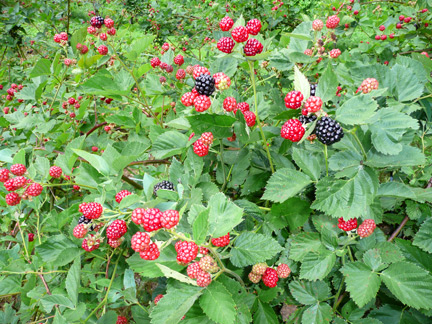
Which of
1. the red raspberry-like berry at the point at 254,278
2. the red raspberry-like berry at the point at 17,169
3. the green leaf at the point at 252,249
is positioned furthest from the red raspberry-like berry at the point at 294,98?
the red raspberry-like berry at the point at 17,169

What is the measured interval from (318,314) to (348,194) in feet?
1.71

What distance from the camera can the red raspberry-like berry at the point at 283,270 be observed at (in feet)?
3.48

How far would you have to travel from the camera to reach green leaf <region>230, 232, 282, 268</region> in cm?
89

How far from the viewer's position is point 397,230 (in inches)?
47.4

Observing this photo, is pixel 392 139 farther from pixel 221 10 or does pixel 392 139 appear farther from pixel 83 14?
pixel 83 14

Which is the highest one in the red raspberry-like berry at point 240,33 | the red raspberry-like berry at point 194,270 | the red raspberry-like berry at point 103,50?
the red raspberry-like berry at point 240,33

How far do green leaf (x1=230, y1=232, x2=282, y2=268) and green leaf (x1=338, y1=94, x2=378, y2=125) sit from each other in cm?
41

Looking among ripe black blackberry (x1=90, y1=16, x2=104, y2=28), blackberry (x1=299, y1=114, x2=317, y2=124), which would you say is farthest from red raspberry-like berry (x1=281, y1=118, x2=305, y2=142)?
ripe black blackberry (x1=90, y1=16, x2=104, y2=28)

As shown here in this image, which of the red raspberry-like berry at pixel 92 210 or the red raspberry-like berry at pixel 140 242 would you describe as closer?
the red raspberry-like berry at pixel 140 242

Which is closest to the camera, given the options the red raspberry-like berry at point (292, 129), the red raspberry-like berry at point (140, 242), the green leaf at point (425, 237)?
the red raspberry-like berry at point (140, 242)

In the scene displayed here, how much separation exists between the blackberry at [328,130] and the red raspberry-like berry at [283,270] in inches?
21.7

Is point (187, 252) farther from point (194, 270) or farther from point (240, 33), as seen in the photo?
point (240, 33)

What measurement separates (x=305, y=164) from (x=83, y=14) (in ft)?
13.0

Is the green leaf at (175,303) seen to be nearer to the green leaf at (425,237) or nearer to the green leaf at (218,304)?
the green leaf at (218,304)
